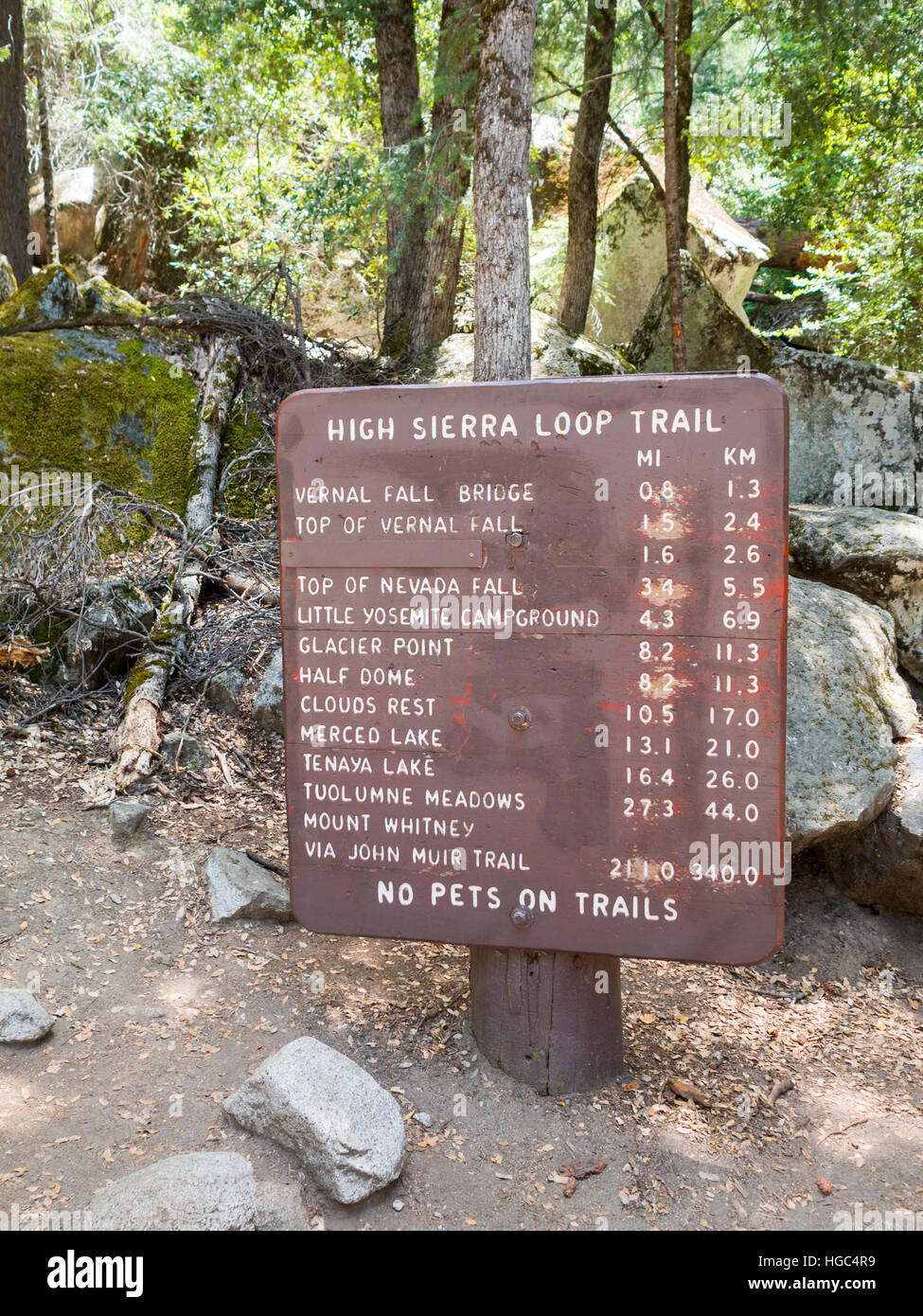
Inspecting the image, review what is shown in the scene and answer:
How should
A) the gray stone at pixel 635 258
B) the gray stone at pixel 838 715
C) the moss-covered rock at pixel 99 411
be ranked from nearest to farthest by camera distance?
1. the gray stone at pixel 838 715
2. the moss-covered rock at pixel 99 411
3. the gray stone at pixel 635 258

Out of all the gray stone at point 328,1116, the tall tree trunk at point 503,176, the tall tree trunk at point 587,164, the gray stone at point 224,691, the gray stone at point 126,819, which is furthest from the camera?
the tall tree trunk at point 587,164

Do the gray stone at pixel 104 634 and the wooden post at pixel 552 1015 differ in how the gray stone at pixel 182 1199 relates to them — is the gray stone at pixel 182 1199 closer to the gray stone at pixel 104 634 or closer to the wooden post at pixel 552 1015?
the wooden post at pixel 552 1015

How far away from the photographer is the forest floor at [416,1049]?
284 centimetres

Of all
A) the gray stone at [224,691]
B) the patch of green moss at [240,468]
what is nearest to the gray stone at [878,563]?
the gray stone at [224,691]

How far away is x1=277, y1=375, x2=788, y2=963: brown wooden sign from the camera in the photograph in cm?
271

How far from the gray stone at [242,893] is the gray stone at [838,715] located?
7.41 ft

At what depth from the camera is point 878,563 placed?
5.56 metres

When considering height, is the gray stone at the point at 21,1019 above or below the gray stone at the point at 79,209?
below

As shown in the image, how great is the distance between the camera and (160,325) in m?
7.37

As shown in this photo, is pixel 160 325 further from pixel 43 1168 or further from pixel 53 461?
pixel 43 1168

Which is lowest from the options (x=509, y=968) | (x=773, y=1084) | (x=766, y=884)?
(x=773, y=1084)

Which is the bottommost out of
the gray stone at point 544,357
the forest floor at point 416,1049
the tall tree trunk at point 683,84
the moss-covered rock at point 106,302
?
the forest floor at point 416,1049

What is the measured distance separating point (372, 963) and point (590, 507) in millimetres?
2236

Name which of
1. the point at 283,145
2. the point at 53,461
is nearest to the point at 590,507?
the point at 53,461
